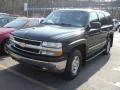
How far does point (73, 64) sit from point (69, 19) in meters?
1.62

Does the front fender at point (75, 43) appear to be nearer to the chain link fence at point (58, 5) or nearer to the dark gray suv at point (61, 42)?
the dark gray suv at point (61, 42)

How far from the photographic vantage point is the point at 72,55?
5789 mm

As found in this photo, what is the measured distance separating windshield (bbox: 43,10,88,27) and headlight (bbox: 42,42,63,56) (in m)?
1.60

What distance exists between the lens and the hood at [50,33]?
215 inches

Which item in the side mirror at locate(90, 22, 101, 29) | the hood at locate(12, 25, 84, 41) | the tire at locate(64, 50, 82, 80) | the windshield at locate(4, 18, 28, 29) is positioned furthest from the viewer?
the windshield at locate(4, 18, 28, 29)

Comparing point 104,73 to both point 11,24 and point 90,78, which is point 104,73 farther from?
point 11,24

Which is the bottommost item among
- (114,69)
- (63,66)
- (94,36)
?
(114,69)

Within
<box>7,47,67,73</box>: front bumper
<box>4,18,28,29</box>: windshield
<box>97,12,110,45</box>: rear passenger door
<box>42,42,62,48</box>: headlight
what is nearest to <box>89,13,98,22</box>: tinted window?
<box>97,12,110,45</box>: rear passenger door

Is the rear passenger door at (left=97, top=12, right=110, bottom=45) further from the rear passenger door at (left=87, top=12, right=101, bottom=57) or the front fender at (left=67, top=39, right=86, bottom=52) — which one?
the front fender at (left=67, top=39, right=86, bottom=52)

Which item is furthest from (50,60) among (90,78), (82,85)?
(90,78)

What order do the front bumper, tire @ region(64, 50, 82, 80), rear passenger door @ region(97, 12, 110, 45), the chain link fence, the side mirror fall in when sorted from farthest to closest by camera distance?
1. the chain link fence
2. rear passenger door @ region(97, 12, 110, 45)
3. the side mirror
4. tire @ region(64, 50, 82, 80)
5. the front bumper

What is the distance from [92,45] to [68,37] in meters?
1.74

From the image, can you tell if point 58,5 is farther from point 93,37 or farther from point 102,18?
point 93,37

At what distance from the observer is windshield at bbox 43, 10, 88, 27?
6.79 metres
